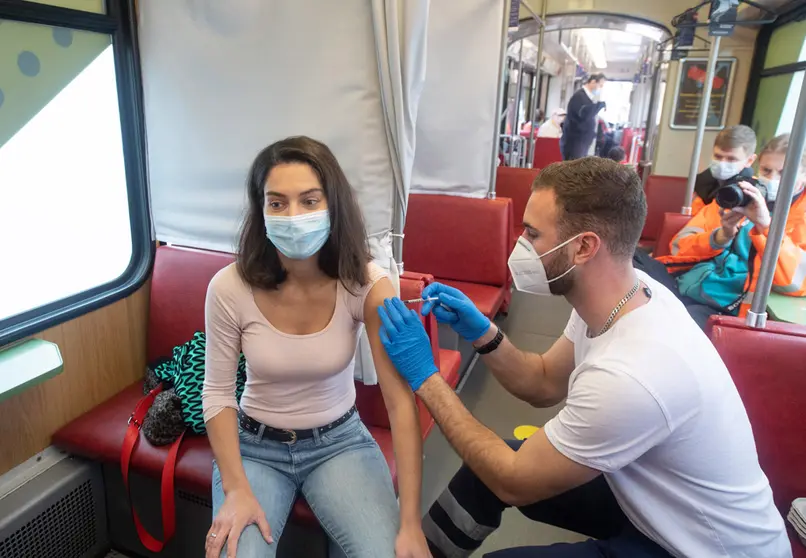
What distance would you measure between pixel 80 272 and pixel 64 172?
405 millimetres

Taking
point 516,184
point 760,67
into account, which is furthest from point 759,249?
point 760,67

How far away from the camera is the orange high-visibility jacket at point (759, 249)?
8.24 feet

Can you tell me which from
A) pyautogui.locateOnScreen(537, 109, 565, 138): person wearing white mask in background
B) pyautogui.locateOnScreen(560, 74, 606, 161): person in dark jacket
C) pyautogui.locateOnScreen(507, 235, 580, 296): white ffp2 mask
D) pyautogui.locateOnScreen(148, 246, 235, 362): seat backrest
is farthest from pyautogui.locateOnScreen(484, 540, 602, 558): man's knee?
pyautogui.locateOnScreen(537, 109, 565, 138): person wearing white mask in background

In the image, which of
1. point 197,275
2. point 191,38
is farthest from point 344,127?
point 197,275

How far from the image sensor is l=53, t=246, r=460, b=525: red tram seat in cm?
182

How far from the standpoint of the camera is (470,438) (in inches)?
56.5

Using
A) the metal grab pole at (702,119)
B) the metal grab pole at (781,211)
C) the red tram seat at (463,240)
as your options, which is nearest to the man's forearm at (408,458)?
the metal grab pole at (781,211)

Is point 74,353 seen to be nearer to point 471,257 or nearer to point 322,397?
point 322,397

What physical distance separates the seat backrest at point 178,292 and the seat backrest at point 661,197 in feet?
13.3

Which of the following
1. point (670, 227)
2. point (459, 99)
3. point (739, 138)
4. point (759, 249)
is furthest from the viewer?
point (670, 227)

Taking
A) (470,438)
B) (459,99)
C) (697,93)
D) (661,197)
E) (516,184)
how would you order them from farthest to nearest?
(697,93) → (516,184) → (661,197) → (459,99) → (470,438)

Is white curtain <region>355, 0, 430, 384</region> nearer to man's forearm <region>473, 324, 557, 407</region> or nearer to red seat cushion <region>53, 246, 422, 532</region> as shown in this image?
red seat cushion <region>53, 246, 422, 532</region>

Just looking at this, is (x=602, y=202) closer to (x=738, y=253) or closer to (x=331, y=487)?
(x=331, y=487)

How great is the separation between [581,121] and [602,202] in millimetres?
6029
